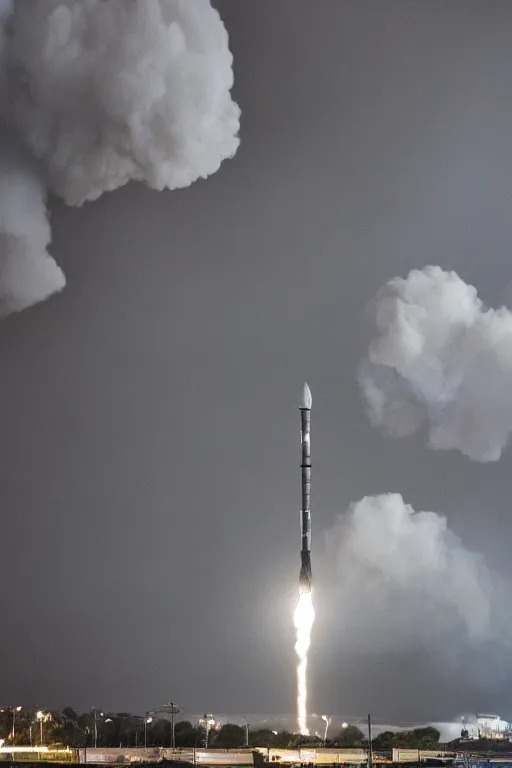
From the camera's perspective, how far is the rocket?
30.5 m

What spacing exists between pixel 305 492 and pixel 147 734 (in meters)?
8.76

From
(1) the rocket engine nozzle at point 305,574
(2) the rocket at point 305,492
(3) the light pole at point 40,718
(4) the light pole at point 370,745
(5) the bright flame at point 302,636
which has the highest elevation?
(2) the rocket at point 305,492

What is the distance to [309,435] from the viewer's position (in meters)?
30.9

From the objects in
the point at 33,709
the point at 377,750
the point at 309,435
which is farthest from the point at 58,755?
the point at 309,435

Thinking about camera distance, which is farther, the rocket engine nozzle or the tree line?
the tree line

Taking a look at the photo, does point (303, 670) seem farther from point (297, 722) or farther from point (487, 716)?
point (487, 716)

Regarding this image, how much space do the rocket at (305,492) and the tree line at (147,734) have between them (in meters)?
4.20

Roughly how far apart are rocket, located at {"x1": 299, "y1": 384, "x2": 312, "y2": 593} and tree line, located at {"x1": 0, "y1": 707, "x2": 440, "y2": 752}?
4204 millimetres

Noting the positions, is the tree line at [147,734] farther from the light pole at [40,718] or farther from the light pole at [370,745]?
the light pole at [370,745]

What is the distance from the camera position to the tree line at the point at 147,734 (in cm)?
3225

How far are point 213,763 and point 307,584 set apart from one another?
4367 millimetres

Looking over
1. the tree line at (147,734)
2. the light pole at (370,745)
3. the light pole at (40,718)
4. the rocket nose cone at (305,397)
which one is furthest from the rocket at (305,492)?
the light pole at (40,718)

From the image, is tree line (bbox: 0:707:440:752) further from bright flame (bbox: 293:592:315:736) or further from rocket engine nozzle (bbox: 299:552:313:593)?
rocket engine nozzle (bbox: 299:552:313:593)

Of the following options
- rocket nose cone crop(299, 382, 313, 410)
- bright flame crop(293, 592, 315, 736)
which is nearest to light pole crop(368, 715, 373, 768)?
bright flame crop(293, 592, 315, 736)
